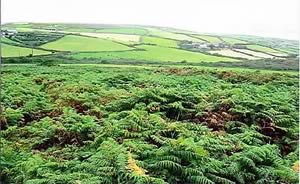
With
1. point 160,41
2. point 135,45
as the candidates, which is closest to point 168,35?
point 160,41

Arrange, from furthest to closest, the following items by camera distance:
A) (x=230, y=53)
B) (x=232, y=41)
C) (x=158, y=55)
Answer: (x=158, y=55)
(x=230, y=53)
(x=232, y=41)

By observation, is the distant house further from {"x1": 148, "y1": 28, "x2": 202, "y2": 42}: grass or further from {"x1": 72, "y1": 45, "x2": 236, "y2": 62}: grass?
{"x1": 148, "y1": 28, "x2": 202, "y2": 42}: grass

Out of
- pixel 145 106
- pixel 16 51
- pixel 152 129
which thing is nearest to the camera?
pixel 152 129


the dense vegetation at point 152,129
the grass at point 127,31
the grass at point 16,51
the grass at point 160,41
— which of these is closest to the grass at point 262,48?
the dense vegetation at point 152,129

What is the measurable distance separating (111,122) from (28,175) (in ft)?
4.81

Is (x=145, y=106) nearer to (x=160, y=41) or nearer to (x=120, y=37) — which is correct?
(x=160, y=41)

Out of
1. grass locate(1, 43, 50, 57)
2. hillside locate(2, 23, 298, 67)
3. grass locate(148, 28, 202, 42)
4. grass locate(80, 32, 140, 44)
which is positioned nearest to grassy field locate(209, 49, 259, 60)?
hillside locate(2, 23, 298, 67)

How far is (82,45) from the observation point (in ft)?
30.0

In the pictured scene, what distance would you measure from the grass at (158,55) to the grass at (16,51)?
31.6 inches

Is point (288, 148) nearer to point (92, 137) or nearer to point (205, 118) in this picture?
point (205, 118)

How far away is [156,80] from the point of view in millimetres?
7520

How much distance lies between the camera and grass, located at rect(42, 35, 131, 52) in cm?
891

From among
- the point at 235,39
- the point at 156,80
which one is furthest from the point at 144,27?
the point at 235,39

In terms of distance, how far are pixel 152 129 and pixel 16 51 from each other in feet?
16.2
